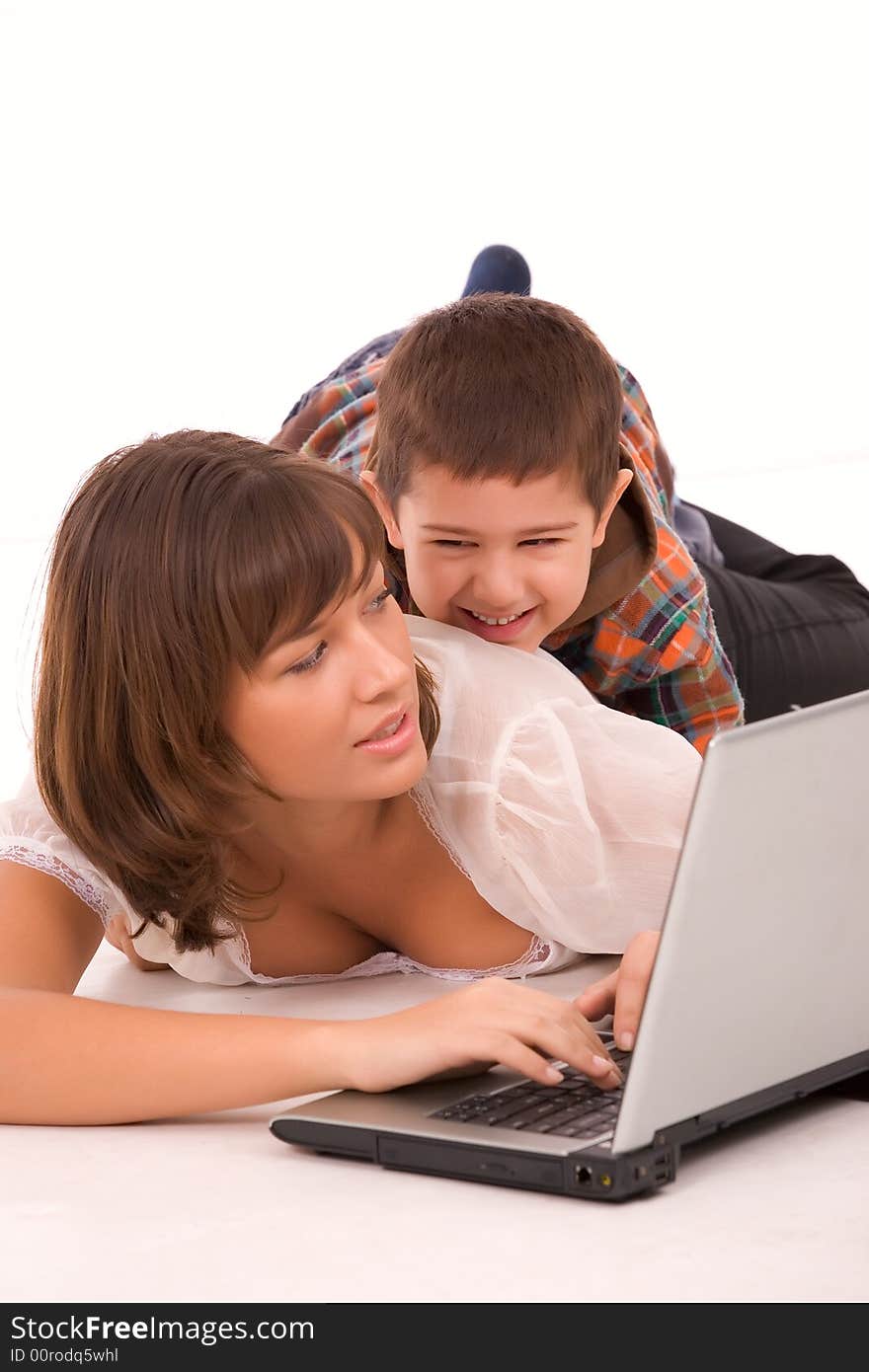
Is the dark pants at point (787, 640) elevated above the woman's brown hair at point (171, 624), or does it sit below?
below

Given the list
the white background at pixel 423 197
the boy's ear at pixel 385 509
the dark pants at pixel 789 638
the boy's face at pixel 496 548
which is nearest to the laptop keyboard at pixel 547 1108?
the boy's face at pixel 496 548

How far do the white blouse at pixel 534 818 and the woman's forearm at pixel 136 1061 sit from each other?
0.25 metres

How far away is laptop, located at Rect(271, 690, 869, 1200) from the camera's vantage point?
0.98 metres

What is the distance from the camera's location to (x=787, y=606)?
277 cm

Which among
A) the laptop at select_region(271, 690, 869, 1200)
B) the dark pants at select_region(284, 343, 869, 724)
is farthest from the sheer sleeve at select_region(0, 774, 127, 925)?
the dark pants at select_region(284, 343, 869, 724)

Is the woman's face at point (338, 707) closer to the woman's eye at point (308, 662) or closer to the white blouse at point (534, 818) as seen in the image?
the woman's eye at point (308, 662)

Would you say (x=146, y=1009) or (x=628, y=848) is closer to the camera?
(x=146, y=1009)

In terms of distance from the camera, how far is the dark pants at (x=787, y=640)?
105 inches

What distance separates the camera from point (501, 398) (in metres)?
1.90

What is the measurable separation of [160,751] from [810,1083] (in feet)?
2.00

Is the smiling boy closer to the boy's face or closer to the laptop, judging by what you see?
the boy's face

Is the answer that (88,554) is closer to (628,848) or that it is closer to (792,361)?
(628,848)
